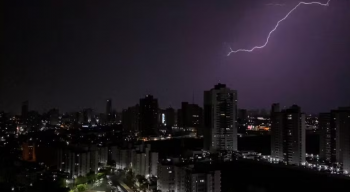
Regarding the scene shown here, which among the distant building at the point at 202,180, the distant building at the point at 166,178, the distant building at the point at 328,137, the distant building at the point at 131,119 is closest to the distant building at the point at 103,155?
the distant building at the point at 166,178

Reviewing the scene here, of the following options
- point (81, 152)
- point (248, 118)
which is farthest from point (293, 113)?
point (248, 118)

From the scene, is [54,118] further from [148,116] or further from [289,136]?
[289,136]

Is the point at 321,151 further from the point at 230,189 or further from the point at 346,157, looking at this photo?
the point at 230,189

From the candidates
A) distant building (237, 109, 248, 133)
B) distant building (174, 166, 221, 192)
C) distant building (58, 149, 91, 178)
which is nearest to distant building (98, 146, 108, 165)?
distant building (58, 149, 91, 178)

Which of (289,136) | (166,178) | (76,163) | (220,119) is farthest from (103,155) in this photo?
(289,136)

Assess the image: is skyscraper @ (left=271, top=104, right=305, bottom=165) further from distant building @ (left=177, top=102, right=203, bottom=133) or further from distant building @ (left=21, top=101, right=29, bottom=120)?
distant building @ (left=177, top=102, right=203, bottom=133)

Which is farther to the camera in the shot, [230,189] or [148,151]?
[148,151]
